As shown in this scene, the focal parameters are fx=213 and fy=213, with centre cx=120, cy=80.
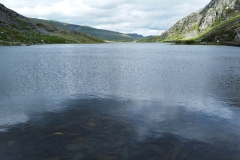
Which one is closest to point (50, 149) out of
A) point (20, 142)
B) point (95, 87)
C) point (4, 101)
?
point (20, 142)

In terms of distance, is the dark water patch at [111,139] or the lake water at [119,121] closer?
the dark water patch at [111,139]

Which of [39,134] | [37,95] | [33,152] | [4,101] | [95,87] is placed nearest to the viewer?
[33,152]

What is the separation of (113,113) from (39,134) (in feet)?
33.4

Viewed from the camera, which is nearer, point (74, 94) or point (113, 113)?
point (113, 113)

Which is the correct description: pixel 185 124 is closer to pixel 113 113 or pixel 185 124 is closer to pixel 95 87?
pixel 113 113

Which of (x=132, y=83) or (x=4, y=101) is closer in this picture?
(x=4, y=101)

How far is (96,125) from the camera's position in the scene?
1000 inches

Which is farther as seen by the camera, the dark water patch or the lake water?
the lake water

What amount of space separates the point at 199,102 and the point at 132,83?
16.8 metres

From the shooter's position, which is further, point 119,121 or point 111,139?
point 119,121

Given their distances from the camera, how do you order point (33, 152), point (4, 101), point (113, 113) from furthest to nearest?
point (4, 101), point (113, 113), point (33, 152)

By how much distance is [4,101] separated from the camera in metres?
33.7

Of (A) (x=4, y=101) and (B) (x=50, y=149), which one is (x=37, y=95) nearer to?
(A) (x=4, y=101)

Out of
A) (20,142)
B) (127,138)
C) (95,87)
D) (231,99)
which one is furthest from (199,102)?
(20,142)
